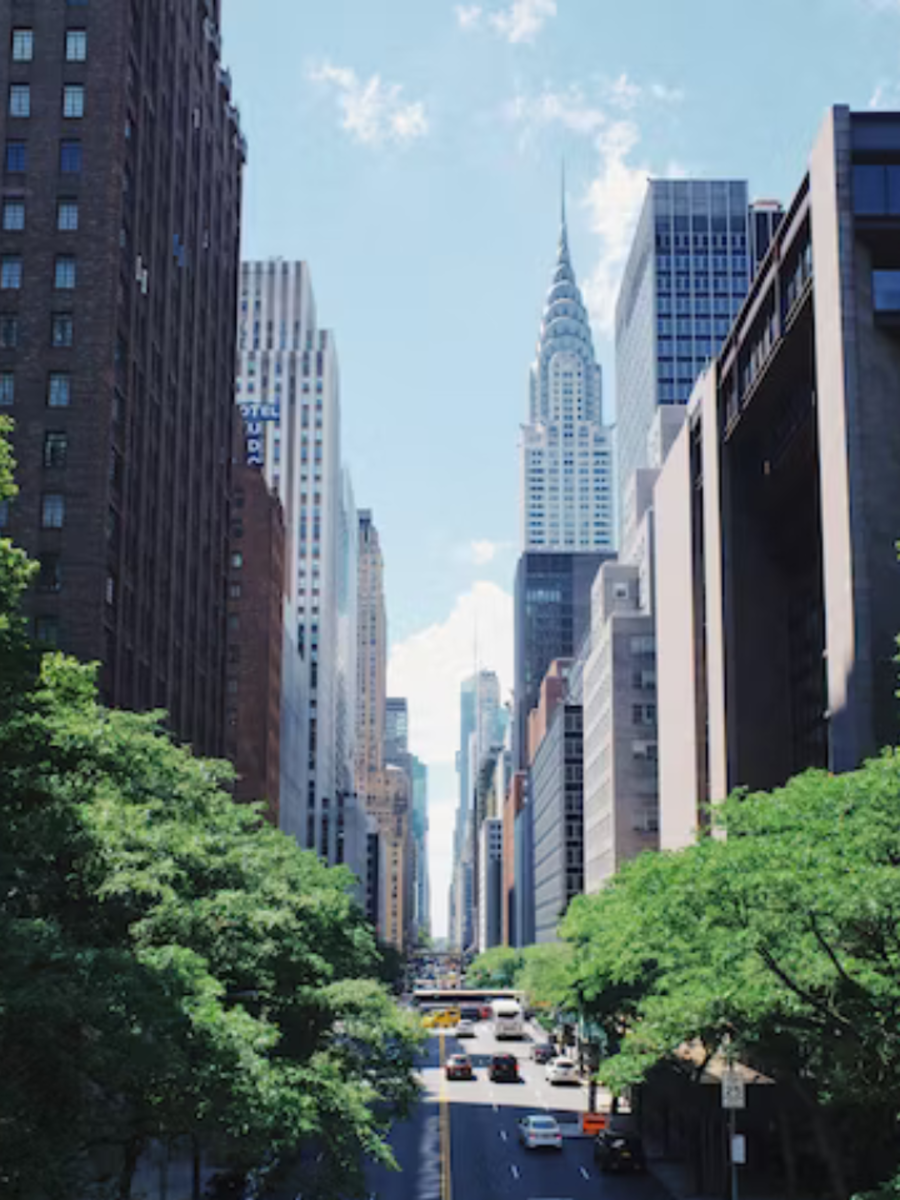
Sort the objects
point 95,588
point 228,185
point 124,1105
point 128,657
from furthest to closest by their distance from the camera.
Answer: point 228,185
point 128,657
point 95,588
point 124,1105

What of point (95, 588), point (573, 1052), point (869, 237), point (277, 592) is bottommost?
point (573, 1052)

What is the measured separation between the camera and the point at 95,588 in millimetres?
67750

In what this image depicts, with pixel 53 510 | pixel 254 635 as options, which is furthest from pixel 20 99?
pixel 254 635

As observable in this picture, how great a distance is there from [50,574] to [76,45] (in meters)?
26.9

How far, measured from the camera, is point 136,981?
21750 mm

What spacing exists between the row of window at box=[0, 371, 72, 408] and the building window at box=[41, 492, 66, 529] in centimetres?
440

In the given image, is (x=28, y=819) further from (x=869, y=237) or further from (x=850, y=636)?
(x=869, y=237)

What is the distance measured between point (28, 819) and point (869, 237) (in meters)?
37.1

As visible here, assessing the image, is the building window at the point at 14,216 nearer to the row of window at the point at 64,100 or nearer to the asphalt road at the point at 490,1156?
the row of window at the point at 64,100

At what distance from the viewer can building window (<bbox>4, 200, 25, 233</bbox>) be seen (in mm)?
72188

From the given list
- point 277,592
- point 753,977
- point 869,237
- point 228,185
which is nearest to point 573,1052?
point 277,592

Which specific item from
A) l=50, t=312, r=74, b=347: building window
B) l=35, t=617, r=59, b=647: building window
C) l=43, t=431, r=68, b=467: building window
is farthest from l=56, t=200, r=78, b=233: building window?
l=35, t=617, r=59, b=647: building window

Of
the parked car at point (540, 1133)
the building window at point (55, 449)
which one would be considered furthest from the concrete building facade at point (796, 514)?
the building window at point (55, 449)

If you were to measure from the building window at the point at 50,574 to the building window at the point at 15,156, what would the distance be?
19.5 m
